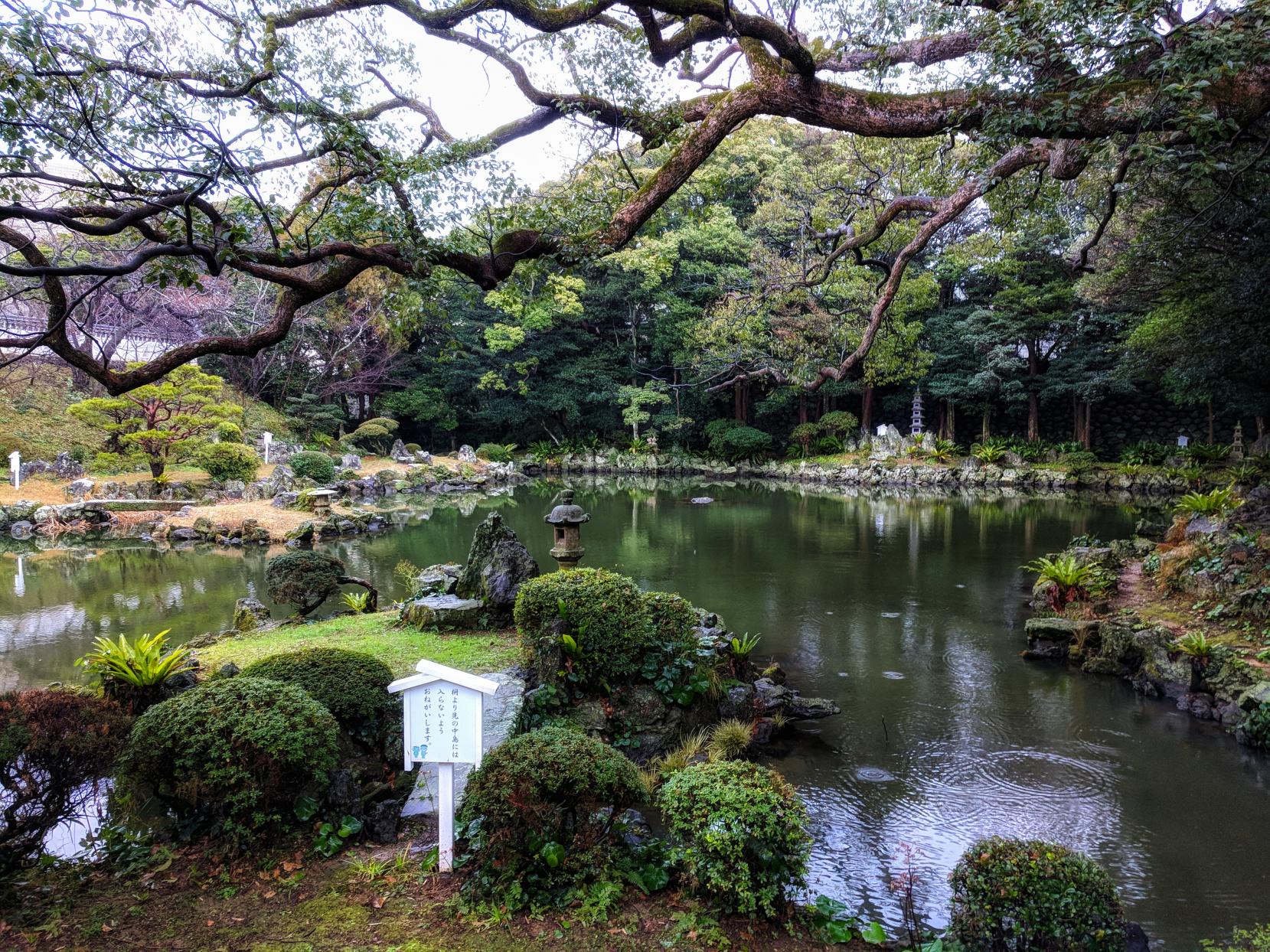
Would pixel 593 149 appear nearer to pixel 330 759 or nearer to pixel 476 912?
pixel 330 759

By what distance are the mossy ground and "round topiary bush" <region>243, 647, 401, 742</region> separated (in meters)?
1.08

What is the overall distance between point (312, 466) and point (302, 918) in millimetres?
18057

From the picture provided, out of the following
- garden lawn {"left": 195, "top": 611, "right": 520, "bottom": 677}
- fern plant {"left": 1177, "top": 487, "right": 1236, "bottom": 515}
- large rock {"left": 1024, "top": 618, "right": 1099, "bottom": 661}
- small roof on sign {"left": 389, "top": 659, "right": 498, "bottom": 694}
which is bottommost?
large rock {"left": 1024, "top": 618, "right": 1099, "bottom": 661}

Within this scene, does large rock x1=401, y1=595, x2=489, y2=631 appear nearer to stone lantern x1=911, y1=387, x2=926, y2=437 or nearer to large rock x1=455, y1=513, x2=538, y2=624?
large rock x1=455, y1=513, x2=538, y2=624

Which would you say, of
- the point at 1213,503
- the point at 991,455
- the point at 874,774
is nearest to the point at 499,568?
the point at 874,774

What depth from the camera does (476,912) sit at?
2953 millimetres

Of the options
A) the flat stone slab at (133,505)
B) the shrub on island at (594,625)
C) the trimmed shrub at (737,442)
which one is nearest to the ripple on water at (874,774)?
the shrub on island at (594,625)

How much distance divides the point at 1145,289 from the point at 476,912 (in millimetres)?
14026

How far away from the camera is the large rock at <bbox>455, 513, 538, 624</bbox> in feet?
22.6

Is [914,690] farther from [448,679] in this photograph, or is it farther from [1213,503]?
[1213,503]

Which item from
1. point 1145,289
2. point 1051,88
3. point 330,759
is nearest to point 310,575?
point 330,759

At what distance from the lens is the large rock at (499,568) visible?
689 centimetres

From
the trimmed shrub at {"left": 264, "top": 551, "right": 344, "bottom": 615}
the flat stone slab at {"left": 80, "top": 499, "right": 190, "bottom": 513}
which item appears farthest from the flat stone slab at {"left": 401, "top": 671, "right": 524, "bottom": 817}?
the flat stone slab at {"left": 80, "top": 499, "right": 190, "bottom": 513}

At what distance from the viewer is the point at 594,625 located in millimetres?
5320
